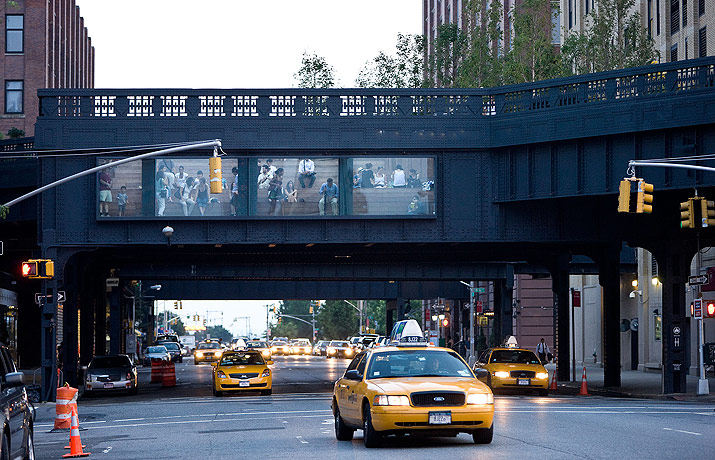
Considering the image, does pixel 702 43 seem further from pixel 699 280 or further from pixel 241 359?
pixel 241 359

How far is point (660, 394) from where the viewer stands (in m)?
38.3

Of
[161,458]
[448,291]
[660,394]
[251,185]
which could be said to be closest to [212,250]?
[251,185]

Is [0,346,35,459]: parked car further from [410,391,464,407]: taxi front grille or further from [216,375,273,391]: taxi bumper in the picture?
[216,375,273,391]: taxi bumper

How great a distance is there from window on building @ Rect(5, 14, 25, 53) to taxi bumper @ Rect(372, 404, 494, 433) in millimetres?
64566

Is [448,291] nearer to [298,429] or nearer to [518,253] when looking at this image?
[518,253]

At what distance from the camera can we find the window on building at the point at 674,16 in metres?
57.3

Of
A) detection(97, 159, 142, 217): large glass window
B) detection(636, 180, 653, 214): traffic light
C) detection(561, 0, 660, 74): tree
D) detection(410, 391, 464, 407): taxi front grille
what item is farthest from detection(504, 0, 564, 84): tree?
detection(410, 391, 464, 407): taxi front grille

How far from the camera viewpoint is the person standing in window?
41.1 m

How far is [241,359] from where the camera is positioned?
133ft

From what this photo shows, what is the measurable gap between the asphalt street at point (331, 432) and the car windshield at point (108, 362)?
6.92 meters

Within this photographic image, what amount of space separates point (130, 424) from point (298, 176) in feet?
51.2

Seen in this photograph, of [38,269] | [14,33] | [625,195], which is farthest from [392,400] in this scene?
[14,33]

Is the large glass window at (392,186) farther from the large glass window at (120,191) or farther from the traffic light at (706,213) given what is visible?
the traffic light at (706,213)

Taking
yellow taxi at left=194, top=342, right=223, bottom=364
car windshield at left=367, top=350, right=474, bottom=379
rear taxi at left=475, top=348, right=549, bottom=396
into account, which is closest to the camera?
car windshield at left=367, top=350, right=474, bottom=379
